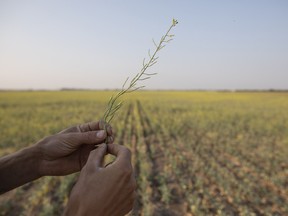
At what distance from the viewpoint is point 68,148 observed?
6.78 ft

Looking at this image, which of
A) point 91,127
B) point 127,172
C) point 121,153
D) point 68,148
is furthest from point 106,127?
point 127,172

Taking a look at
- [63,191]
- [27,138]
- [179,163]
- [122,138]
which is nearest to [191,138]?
[122,138]

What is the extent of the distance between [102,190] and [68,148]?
0.87 m

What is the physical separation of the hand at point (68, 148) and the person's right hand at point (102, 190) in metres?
0.61

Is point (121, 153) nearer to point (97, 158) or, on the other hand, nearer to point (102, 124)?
point (97, 158)

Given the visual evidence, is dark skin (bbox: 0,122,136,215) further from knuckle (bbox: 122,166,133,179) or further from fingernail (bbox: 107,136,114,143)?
knuckle (bbox: 122,166,133,179)

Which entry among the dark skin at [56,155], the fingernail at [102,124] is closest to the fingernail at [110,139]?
the dark skin at [56,155]

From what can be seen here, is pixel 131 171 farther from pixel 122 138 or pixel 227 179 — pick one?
pixel 122 138

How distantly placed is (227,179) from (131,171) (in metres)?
5.71

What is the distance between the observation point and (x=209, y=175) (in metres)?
6.91

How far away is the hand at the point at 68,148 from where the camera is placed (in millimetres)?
1999

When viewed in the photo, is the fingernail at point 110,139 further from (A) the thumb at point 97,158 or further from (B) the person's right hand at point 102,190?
(B) the person's right hand at point 102,190

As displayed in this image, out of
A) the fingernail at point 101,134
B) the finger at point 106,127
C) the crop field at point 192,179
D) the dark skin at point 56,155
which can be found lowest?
the crop field at point 192,179

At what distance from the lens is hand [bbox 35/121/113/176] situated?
1999 millimetres
